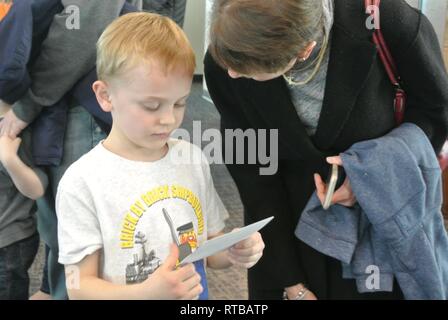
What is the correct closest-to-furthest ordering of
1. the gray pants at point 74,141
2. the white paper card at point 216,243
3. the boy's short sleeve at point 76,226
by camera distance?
the white paper card at point 216,243 → the boy's short sleeve at point 76,226 → the gray pants at point 74,141

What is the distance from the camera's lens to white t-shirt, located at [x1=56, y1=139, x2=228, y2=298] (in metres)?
0.98

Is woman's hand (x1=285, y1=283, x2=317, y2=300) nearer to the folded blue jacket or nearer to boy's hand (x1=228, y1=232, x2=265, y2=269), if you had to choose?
the folded blue jacket

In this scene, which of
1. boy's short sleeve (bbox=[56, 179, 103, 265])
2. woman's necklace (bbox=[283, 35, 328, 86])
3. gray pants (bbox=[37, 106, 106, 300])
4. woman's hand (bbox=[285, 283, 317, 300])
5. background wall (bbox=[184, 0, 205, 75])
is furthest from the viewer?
background wall (bbox=[184, 0, 205, 75])

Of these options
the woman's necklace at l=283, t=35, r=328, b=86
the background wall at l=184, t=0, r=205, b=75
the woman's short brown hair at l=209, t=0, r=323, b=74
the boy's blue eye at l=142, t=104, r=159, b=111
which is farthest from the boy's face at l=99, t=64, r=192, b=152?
the background wall at l=184, t=0, r=205, b=75

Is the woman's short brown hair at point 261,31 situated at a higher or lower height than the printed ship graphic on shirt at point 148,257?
higher

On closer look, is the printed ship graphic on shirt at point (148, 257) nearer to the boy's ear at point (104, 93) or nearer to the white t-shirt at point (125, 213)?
the white t-shirt at point (125, 213)

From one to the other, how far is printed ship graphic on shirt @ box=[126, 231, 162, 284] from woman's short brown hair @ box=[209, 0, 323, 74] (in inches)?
14.2

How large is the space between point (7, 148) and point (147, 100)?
0.51 meters

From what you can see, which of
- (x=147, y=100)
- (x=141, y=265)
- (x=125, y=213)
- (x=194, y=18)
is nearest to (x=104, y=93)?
(x=147, y=100)

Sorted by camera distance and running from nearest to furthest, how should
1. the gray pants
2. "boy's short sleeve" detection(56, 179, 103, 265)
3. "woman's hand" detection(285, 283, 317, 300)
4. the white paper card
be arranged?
the white paper card < "boy's short sleeve" detection(56, 179, 103, 265) < "woman's hand" detection(285, 283, 317, 300) < the gray pants

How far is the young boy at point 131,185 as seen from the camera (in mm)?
979

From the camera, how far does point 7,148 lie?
131cm

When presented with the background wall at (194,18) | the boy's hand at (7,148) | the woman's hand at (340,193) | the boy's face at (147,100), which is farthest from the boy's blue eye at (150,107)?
the background wall at (194,18)
